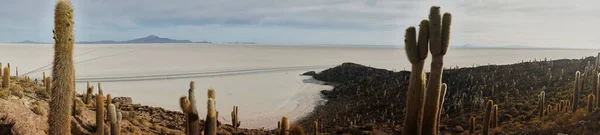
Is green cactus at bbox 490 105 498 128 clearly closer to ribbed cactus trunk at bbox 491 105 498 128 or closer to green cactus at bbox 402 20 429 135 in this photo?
ribbed cactus trunk at bbox 491 105 498 128

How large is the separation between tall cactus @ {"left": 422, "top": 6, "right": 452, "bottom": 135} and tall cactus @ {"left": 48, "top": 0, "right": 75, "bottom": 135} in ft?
20.3

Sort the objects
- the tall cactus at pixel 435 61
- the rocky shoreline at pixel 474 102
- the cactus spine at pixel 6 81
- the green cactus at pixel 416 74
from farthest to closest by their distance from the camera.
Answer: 1. the rocky shoreline at pixel 474 102
2. the cactus spine at pixel 6 81
3. the green cactus at pixel 416 74
4. the tall cactus at pixel 435 61

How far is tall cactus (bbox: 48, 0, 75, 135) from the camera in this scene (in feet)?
18.7

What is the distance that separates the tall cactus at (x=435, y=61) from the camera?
774cm

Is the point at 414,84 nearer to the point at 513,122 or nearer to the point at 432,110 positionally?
the point at 432,110

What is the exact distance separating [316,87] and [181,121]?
1983cm

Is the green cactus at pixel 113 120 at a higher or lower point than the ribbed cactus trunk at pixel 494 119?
higher

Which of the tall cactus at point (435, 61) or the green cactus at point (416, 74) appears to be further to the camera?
the green cactus at point (416, 74)

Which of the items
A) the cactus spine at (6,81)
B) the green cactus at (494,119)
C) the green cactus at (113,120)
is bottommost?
the green cactus at (494,119)

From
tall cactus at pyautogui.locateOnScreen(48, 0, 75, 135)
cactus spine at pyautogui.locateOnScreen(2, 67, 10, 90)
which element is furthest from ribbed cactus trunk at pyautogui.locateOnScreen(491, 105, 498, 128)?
cactus spine at pyautogui.locateOnScreen(2, 67, 10, 90)

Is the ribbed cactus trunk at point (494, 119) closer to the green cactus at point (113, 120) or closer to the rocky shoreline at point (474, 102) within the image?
the rocky shoreline at point (474, 102)

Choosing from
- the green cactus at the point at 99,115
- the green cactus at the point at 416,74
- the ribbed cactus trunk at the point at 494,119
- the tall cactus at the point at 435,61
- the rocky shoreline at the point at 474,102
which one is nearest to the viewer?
the tall cactus at the point at 435,61

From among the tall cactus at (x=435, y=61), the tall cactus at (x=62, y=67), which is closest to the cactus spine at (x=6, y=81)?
the tall cactus at (x=62, y=67)

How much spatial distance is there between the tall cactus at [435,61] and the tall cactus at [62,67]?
243 inches
